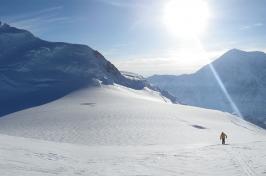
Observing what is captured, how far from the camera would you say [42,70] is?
133 m

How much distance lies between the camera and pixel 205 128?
2527 inches

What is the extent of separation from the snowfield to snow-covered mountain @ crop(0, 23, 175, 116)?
40.6 ft

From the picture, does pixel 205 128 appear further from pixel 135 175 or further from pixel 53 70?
pixel 53 70

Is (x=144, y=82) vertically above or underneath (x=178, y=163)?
above

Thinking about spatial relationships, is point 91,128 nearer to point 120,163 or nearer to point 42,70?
point 120,163

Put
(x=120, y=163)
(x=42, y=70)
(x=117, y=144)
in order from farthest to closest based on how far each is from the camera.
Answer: (x=42, y=70)
(x=117, y=144)
(x=120, y=163)

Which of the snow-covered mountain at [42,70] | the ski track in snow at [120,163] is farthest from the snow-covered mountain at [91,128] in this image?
the snow-covered mountain at [42,70]

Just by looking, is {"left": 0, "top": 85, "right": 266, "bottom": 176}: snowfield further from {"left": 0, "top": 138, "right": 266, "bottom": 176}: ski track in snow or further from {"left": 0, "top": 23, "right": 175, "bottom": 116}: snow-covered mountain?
{"left": 0, "top": 23, "right": 175, "bottom": 116}: snow-covered mountain

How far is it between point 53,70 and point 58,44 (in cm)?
2045

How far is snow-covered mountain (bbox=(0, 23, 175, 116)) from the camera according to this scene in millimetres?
107913

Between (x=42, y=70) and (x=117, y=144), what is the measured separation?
92.5m

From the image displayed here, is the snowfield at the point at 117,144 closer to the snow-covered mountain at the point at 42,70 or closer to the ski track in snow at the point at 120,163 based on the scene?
the ski track in snow at the point at 120,163

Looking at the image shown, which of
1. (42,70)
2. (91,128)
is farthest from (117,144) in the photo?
(42,70)

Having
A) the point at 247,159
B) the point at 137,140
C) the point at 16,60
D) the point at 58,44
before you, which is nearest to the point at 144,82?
the point at 58,44
